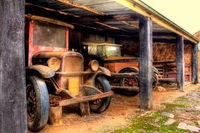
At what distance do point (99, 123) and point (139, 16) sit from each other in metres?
3.18

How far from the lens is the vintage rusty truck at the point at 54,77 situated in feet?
13.1

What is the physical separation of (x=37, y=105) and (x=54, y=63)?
108cm

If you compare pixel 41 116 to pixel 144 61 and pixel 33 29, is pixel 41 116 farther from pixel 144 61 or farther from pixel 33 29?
pixel 144 61

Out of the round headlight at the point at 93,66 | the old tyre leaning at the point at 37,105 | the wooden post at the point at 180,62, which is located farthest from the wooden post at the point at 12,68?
the wooden post at the point at 180,62

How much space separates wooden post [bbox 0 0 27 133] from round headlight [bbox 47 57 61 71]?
7.24ft

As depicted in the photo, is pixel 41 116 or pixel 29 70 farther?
pixel 29 70

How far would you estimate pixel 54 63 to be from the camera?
4.63 m

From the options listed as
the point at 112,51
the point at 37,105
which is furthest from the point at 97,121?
the point at 112,51

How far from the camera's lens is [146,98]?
6008 millimetres

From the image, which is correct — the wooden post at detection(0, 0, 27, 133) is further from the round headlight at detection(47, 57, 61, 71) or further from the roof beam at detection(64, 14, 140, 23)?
the roof beam at detection(64, 14, 140, 23)

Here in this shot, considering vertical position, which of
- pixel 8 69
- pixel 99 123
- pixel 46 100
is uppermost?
pixel 8 69

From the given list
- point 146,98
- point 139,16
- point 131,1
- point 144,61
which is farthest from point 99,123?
point 139,16

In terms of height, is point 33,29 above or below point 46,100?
above

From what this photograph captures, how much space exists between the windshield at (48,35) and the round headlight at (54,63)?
81cm
